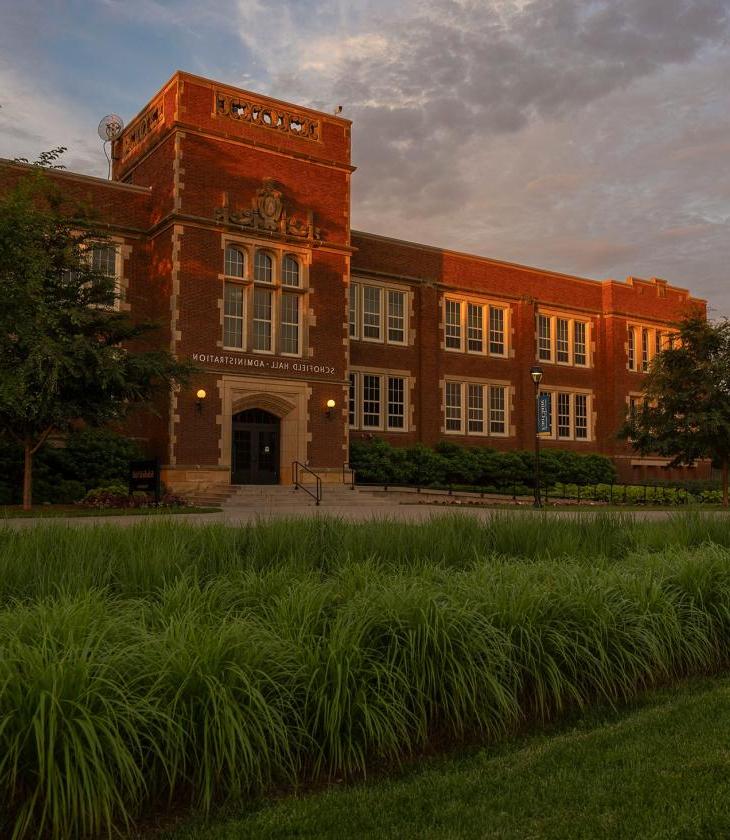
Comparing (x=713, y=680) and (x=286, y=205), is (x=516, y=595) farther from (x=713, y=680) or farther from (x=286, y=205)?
(x=286, y=205)

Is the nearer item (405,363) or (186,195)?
(186,195)

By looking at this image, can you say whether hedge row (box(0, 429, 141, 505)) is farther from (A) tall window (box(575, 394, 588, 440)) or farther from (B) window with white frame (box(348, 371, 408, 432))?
(A) tall window (box(575, 394, 588, 440))

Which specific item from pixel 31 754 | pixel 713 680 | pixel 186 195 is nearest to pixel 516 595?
pixel 713 680

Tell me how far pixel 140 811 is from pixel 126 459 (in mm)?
22064

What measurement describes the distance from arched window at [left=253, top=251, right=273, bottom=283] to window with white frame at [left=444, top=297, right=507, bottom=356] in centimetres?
988

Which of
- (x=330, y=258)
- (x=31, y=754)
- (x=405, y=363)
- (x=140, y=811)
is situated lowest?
(x=140, y=811)

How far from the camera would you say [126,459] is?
2511 cm

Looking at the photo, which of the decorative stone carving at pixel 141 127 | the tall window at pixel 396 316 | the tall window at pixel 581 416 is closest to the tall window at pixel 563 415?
the tall window at pixel 581 416

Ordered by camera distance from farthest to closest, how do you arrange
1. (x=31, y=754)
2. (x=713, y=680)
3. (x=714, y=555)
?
(x=714, y=555) → (x=713, y=680) → (x=31, y=754)

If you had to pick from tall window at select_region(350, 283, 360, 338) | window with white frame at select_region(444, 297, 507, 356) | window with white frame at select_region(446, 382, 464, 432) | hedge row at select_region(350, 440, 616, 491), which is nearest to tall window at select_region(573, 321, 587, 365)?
window with white frame at select_region(444, 297, 507, 356)

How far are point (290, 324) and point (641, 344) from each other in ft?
70.0

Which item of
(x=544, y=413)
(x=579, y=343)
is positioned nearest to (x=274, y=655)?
(x=544, y=413)

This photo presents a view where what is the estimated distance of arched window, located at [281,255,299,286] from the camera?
28.8m

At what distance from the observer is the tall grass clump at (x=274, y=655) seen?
3711mm
